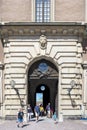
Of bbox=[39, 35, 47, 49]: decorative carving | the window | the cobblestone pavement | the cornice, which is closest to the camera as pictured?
the cobblestone pavement

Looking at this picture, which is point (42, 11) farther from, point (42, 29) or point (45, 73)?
point (45, 73)

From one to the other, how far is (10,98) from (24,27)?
5.47 meters

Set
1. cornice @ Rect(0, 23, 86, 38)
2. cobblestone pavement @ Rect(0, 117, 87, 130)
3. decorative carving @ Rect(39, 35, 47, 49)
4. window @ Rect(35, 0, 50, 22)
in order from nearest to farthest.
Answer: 1. cobblestone pavement @ Rect(0, 117, 87, 130)
2. cornice @ Rect(0, 23, 86, 38)
3. decorative carving @ Rect(39, 35, 47, 49)
4. window @ Rect(35, 0, 50, 22)

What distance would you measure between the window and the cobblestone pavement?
798cm

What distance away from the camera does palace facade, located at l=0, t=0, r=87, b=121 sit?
104ft

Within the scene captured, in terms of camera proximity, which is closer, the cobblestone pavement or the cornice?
the cobblestone pavement

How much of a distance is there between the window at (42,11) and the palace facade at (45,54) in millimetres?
464

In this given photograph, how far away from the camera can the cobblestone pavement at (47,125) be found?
27.0 m

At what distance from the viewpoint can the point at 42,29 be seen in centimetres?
3183

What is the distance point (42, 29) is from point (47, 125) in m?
7.55

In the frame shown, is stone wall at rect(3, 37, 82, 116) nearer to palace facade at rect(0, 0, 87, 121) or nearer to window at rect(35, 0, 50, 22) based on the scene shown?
palace facade at rect(0, 0, 87, 121)

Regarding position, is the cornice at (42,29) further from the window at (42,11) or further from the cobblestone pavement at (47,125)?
the cobblestone pavement at (47,125)

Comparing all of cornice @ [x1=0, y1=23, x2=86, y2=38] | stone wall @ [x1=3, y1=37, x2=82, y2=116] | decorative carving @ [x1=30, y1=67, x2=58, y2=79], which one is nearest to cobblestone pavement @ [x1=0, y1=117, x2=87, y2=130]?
stone wall @ [x1=3, y1=37, x2=82, y2=116]

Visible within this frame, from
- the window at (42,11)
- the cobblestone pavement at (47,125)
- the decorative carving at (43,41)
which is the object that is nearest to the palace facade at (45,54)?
the decorative carving at (43,41)
